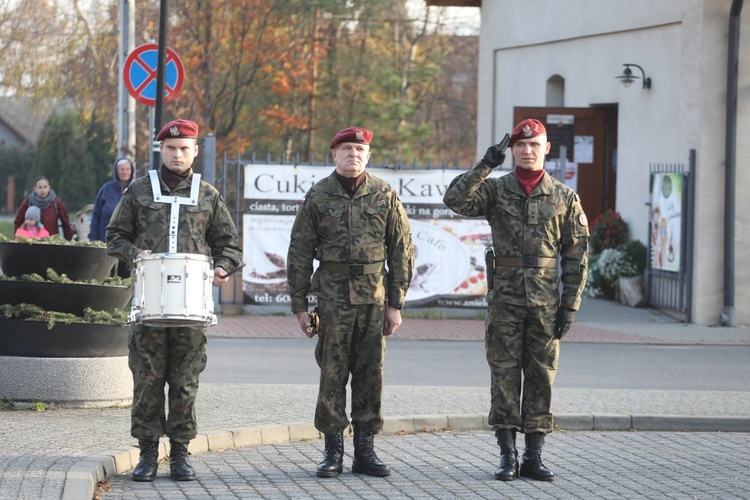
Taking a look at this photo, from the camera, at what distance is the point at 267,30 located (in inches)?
1326

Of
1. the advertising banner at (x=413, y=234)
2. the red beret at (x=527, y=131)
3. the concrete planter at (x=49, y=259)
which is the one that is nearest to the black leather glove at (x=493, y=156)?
the red beret at (x=527, y=131)

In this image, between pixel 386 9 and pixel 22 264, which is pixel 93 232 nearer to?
pixel 22 264

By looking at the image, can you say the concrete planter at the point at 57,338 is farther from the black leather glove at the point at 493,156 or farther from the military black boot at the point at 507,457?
the black leather glove at the point at 493,156

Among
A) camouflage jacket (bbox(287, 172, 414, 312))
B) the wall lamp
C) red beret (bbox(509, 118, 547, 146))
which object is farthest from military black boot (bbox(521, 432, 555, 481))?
the wall lamp

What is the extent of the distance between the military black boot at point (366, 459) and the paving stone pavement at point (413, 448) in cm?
7

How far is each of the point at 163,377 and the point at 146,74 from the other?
944 centimetres

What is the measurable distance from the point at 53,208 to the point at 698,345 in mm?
8824

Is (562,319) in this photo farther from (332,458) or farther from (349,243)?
(332,458)

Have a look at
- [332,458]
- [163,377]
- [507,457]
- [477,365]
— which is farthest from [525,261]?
[477,365]

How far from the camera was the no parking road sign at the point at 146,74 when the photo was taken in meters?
15.8

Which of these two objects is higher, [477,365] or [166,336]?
[166,336]

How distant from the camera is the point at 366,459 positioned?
7.31 metres

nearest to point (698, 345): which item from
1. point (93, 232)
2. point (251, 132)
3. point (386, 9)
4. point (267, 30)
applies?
point (93, 232)

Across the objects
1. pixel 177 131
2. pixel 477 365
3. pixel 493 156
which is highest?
pixel 177 131
